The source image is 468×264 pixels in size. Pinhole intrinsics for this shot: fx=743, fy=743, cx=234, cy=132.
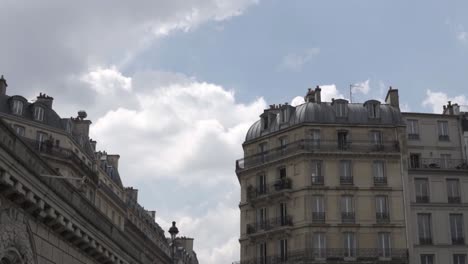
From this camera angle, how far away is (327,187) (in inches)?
2153

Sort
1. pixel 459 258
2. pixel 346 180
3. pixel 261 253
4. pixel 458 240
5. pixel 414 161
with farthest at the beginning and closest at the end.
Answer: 1. pixel 414 161
2. pixel 261 253
3. pixel 346 180
4. pixel 458 240
5. pixel 459 258

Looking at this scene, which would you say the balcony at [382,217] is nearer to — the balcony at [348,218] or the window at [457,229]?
the balcony at [348,218]

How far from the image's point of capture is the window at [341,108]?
2309 inches

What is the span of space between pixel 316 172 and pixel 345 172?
2192mm

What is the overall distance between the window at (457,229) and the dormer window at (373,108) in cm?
980

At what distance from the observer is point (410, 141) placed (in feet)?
191

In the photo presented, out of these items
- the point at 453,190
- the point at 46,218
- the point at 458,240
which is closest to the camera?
the point at 46,218

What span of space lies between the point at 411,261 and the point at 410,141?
997 cm

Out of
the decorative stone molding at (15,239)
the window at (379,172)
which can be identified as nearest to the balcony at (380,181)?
the window at (379,172)

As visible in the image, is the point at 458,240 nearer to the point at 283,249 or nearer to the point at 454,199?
the point at 454,199

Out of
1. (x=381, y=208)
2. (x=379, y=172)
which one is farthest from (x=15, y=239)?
(x=379, y=172)

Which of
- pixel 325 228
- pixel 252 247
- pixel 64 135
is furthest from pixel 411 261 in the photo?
pixel 64 135

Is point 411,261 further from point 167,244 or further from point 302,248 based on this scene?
point 167,244

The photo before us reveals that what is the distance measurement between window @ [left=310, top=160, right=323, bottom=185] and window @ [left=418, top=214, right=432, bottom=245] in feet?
25.8
